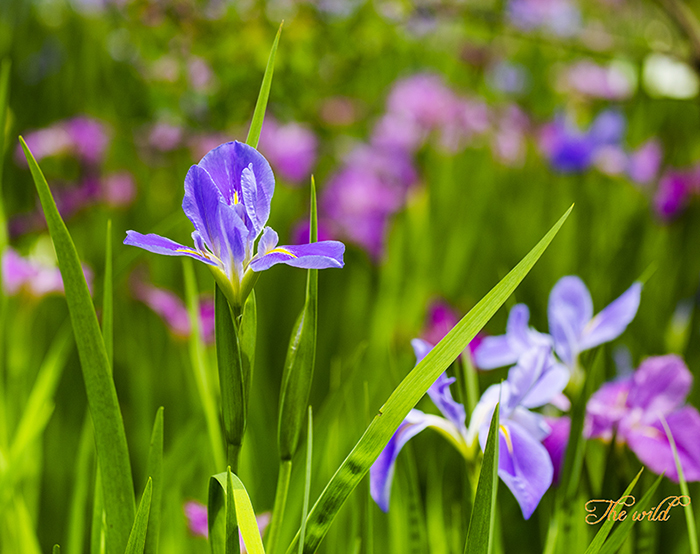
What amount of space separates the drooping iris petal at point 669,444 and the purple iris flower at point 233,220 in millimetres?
312

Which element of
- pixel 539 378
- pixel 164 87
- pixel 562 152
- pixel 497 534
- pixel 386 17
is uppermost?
pixel 386 17

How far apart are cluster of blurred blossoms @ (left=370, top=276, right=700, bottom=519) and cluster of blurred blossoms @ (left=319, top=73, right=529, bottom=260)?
2.15 ft

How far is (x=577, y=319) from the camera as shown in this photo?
49 centimetres

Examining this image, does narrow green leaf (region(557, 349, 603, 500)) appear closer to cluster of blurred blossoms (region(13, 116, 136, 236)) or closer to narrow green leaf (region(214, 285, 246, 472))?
narrow green leaf (region(214, 285, 246, 472))

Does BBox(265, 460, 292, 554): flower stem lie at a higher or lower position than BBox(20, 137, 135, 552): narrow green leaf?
lower

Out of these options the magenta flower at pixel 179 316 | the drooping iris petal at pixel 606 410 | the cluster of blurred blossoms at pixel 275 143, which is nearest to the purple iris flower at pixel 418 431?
the drooping iris petal at pixel 606 410

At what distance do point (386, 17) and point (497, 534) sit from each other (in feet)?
3.70

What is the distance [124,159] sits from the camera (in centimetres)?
164

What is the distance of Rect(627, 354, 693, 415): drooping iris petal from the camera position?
455 mm

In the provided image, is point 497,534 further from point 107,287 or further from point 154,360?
point 154,360

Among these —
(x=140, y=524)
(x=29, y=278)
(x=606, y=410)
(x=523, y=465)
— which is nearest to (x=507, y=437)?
(x=523, y=465)

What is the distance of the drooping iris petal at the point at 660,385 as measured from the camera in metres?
0.45

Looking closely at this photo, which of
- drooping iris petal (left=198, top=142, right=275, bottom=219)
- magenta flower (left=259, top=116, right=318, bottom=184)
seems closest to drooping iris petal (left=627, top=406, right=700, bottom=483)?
drooping iris petal (left=198, top=142, right=275, bottom=219)

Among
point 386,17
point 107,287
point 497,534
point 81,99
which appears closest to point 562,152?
point 386,17
